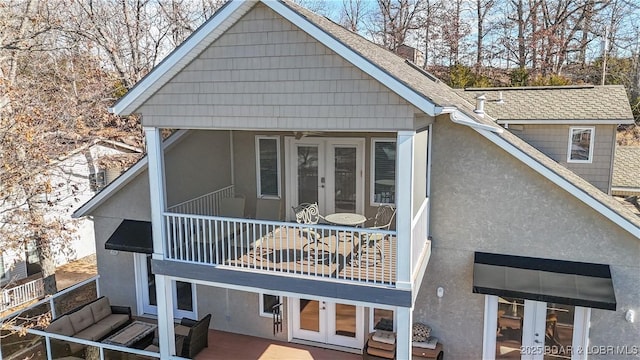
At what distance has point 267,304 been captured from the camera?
40.5 ft

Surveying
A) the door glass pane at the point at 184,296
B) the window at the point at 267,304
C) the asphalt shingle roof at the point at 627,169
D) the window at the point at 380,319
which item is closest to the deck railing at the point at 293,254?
the window at the point at 380,319

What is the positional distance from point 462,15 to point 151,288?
3349 centimetres

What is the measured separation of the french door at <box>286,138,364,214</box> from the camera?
1230 centimetres

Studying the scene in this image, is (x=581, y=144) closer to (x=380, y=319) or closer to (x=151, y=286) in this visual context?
(x=380, y=319)

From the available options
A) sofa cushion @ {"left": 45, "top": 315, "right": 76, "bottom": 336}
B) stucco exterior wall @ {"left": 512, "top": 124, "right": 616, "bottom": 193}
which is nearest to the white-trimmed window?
sofa cushion @ {"left": 45, "top": 315, "right": 76, "bottom": 336}

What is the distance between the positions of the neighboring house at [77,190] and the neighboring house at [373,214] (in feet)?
27.7

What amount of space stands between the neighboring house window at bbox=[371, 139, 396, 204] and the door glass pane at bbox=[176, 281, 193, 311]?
614cm

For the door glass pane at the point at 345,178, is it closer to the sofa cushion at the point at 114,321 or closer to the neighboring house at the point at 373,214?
the neighboring house at the point at 373,214

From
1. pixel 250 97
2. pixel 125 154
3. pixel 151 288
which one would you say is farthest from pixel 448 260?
pixel 125 154

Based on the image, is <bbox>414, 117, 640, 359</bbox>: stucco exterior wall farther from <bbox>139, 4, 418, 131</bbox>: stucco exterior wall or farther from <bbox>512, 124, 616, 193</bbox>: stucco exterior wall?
<bbox>512, 124, 616, 193</bbox>: stucco exterior wall

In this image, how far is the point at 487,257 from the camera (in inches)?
396

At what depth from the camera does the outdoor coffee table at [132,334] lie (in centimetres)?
1144

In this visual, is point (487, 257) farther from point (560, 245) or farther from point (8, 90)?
point (8, 90)

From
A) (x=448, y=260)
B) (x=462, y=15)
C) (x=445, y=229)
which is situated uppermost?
(x=462, y=15)
